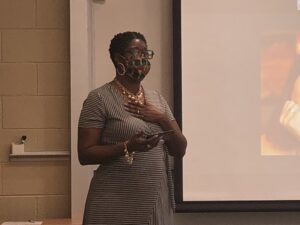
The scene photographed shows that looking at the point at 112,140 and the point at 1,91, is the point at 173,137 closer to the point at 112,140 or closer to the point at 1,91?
the point at 112,140

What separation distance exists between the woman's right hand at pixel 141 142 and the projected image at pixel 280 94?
1.36 m

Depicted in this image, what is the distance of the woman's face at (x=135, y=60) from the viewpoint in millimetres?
1802

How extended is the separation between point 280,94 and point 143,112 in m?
1.37

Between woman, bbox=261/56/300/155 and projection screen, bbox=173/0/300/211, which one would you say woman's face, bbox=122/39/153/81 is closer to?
projection screen, bbox=173/0/300/211

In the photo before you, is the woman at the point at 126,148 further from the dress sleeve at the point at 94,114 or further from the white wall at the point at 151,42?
the white wall at the point at 151,42

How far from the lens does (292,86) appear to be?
2887mm

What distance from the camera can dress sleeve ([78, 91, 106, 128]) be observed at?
1.77m


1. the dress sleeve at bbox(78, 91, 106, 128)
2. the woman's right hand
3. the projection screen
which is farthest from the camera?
the projection screen

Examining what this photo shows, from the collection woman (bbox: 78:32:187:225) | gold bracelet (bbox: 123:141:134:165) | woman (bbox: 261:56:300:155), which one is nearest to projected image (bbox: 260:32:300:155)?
woman (bbox: 261:56:300:155)

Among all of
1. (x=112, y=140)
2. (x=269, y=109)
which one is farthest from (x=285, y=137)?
(x=112, y=140)

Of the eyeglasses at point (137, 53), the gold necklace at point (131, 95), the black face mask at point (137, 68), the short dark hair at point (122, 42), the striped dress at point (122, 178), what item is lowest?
the striped dress at point (122, 178)

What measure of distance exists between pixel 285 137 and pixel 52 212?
4.66 feet

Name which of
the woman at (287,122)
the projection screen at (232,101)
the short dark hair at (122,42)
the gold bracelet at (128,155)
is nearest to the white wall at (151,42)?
the projection screen at (232,101)

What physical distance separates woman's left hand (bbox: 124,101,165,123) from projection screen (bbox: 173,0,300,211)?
41.3 inches
